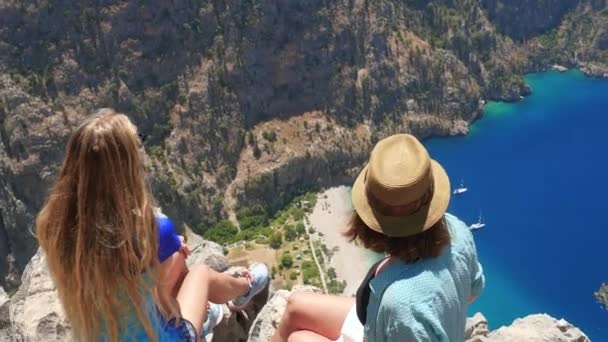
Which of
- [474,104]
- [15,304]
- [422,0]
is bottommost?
[474,104]

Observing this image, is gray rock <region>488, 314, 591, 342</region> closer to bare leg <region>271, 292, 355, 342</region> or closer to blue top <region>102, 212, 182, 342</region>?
bare leg <region>271, 292, 355, 342</region>

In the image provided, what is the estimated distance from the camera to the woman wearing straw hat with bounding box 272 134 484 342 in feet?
14.0

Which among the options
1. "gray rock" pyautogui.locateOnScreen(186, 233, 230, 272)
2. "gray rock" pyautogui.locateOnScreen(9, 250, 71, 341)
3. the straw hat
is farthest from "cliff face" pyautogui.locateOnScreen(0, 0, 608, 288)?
the straw hat

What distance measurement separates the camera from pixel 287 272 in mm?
44875

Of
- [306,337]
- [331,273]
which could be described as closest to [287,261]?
[331,273]

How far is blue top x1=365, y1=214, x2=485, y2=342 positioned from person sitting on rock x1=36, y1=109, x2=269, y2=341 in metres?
1.91

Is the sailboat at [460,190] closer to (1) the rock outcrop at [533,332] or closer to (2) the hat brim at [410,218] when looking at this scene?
(1) the rock outcrop at [533,332]

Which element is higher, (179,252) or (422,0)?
(179,252)

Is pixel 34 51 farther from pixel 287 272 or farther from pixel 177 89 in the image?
pixel 287 272

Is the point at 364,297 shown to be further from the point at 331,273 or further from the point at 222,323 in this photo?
the point at 331,273

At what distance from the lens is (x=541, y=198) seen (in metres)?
57.9

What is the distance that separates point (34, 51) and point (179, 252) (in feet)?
159

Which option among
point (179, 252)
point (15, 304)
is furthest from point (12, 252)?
point (179, 252)

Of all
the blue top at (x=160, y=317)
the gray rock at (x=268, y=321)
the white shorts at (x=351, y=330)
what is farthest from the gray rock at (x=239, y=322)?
the white shorts at (x=351, y=330)
